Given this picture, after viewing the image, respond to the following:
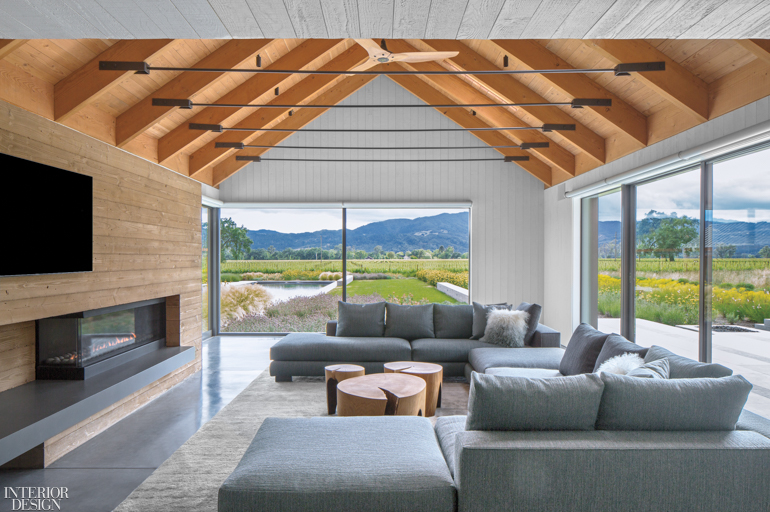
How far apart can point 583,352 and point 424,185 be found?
4787 mm

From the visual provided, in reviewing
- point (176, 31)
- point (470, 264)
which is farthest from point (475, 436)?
point (470, 264)

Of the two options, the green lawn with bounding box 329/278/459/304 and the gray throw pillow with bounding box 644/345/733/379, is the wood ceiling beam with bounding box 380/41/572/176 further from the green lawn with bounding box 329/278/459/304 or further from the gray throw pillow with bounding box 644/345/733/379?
the gray throw pillow with bounding box 644/345/733/379

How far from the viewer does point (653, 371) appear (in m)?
2.38

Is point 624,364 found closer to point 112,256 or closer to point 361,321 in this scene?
point 361,321

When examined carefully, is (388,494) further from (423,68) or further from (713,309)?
(423,68)

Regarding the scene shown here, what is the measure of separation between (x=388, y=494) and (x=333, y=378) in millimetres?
2329

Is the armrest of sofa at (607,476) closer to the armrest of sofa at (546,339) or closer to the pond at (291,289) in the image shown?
the armrest of sofa at (546,339)

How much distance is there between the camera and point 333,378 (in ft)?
13.5

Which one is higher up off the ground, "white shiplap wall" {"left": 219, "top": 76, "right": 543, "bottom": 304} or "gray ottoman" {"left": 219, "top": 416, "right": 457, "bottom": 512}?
"white shiplap wall" {"left": 219, "top": 76, "right": 543, "bottom": 304}

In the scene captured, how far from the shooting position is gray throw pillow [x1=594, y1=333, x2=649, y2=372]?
3.09 meters

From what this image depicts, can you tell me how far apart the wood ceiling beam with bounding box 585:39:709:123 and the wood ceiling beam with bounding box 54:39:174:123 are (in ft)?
12.1

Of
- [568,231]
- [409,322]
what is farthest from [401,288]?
[568,231]

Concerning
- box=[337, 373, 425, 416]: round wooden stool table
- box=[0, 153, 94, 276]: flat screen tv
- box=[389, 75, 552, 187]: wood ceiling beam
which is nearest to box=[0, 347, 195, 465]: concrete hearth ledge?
box=[0, 153, 94, 276]: flat screen tv

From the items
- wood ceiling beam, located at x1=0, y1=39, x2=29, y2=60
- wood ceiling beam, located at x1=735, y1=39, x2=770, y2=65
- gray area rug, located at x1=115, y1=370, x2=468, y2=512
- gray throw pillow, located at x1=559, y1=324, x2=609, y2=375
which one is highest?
wood ceiling beam, located at x1=735, y1=39, x2=770, y2=65
